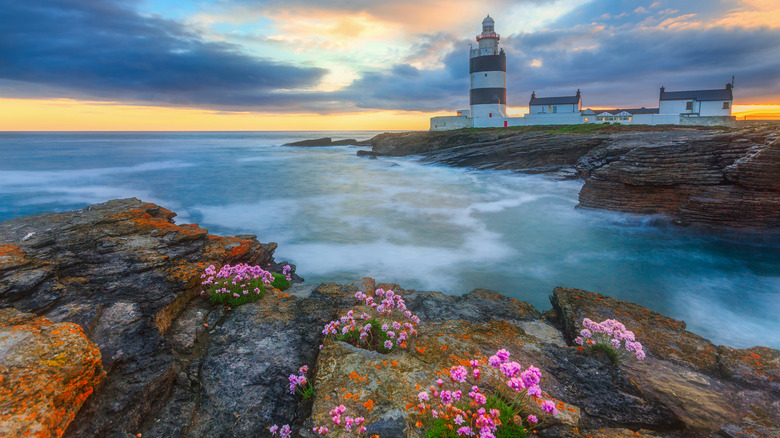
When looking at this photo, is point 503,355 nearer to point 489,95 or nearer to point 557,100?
point 489,95

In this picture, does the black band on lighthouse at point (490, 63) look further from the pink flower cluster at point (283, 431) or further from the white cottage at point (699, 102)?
the pink flower cluster at point (283, 431)

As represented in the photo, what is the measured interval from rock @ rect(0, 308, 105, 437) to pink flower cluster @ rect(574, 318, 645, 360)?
15.9 feet

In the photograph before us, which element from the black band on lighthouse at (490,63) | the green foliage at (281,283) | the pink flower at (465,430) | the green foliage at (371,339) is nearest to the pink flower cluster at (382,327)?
the green foliage at (371,339)

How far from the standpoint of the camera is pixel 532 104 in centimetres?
5312

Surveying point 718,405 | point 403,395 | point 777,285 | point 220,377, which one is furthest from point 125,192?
point 777,285

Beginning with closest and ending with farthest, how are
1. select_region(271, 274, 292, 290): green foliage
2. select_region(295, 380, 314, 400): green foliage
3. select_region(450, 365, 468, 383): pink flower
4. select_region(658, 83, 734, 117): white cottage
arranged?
select_region(450, 365, 468, 383): pink flower
select_region(295, 380, 314, 400): green foliage
select_region(271, 274, 292, 290): green foliage
select_region(658, 83, 734, 117): white cottage

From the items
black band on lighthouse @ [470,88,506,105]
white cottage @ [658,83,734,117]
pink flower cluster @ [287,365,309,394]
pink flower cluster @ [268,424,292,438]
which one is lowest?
pink flower cluster @ [268,424,292,438]

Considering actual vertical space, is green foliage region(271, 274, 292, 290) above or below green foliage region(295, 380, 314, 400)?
below

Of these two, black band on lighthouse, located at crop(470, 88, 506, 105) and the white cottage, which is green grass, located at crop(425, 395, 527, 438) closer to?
black band on lighthouse, located at crop(470, 88, 506, 105)

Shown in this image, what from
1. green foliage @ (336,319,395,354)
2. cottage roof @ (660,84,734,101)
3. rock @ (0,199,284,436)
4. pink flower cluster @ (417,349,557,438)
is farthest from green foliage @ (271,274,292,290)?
cottage roof @ (660,84,734,101)

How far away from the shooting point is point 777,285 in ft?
32.3

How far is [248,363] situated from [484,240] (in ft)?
36.3

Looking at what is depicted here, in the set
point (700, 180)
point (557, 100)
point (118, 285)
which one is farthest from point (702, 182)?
point (557, 100)

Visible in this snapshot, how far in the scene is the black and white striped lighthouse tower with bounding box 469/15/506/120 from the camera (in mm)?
48438
